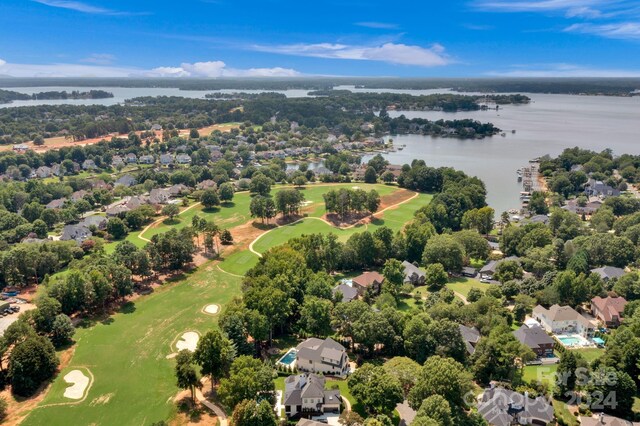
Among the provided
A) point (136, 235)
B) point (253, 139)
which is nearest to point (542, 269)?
point (136, 235)

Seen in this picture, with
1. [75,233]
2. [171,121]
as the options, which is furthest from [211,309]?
[171,121]

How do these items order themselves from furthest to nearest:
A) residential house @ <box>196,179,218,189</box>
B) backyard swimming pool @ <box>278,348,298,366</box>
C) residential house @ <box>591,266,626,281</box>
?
1. residential house @ <box>196,179,218,189</box>
2. residential house @ <box>591,266,626,281</box>
3. backyard swimming pool @ <box>278,348,298,366</box>

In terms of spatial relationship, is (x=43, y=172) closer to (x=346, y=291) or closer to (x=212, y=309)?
(x=212, y=309)

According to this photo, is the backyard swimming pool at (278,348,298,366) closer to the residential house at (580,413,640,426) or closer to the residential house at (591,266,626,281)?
the residential house at (580,413,640,426)

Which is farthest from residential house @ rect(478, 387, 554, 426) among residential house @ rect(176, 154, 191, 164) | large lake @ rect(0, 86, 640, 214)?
residential house @ rect(176, 154, 191, 164)

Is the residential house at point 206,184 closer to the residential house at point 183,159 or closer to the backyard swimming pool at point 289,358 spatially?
the residential house at point 183,159

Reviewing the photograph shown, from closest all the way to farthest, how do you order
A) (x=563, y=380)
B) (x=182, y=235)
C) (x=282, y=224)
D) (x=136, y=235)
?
(x=563, y=380)
(x=182, y=235)
(x=136, y=235)
(x=282, y=224)

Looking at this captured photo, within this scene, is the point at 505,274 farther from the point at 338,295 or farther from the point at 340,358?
the point at 340,358
